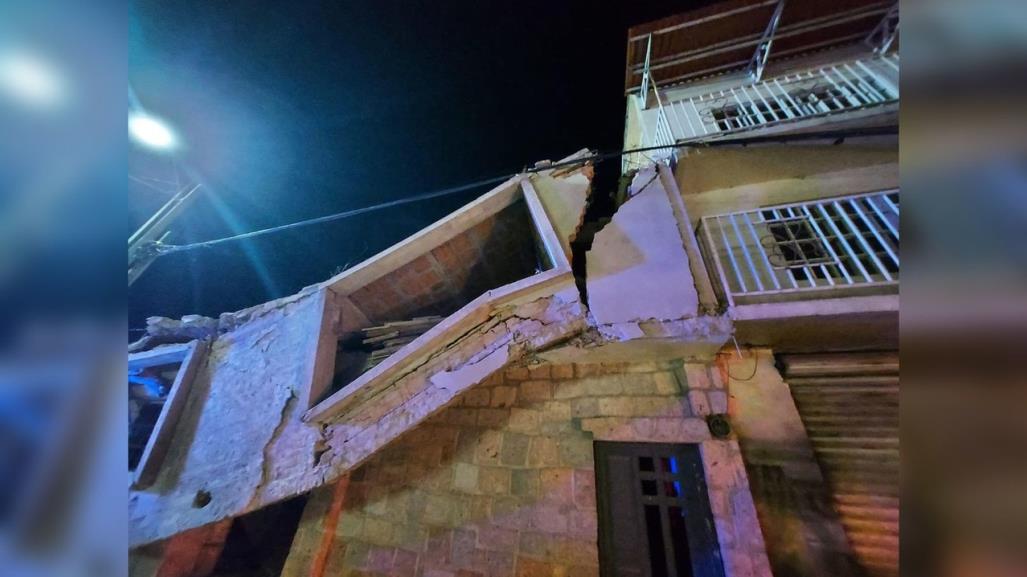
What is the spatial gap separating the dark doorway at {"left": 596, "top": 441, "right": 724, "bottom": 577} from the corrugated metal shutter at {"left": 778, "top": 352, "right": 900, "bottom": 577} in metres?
1.30

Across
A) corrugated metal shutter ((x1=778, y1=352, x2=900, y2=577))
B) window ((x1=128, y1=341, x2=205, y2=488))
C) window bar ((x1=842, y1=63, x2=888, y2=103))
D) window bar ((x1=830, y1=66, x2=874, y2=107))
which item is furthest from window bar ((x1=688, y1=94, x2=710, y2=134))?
window ((x1=128, y1=341, x2=205, y2=488))

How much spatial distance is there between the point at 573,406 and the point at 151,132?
7699mm

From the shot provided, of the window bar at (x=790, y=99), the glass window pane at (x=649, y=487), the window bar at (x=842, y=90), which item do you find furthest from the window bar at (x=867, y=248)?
the glass window pane at (x=649, y=487)

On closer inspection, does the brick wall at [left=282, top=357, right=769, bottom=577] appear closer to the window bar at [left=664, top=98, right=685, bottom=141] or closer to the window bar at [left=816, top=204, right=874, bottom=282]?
the window bar at [left=816, top=204, right=874, bottom=282]

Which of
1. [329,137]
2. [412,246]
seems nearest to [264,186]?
[329,137]

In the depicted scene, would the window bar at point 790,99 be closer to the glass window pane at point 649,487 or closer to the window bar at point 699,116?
the window bar at point 699,116

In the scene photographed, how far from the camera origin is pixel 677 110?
7504 millimetres

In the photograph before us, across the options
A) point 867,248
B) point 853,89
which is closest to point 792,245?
point 867,248

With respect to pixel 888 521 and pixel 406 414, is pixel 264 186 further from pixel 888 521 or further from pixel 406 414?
pixel 888 521

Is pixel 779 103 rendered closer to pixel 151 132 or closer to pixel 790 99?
pixel 790 99

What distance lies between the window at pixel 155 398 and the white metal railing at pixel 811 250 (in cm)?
748

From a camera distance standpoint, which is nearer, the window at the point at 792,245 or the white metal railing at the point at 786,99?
the window at the point at 792,245

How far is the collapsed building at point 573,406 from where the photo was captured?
3.75 metres

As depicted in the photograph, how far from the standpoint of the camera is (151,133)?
5.82 m
